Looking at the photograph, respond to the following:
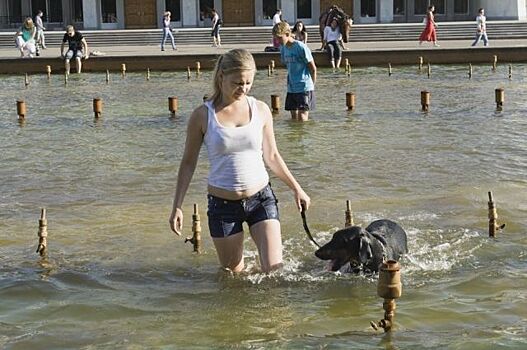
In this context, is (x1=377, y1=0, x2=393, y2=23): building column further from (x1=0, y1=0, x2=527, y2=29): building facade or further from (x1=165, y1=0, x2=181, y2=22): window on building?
(x1=165, y1=0, x2=181, y2=22): window on building

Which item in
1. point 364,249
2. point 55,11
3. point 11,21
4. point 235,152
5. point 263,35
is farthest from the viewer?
point 55,11

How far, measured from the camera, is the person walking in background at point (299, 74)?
15.5m

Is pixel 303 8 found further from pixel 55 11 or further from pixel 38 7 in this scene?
pixel 38 7

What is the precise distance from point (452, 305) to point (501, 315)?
0.40 m

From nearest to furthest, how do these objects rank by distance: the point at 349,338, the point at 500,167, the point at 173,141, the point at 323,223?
1. the point at 349,338
2. the point at 323,223
3. the point at 500,167
4. the point at 173,141

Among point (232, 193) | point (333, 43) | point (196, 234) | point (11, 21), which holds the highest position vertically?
point (11, 21)

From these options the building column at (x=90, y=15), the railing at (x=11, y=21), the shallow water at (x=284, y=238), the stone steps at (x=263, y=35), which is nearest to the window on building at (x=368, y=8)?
the stone steps at (x=263, y=35)

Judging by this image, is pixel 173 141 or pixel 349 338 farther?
pixel 173 141

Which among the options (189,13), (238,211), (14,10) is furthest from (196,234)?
(14,10)

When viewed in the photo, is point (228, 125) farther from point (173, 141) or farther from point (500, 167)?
point (173, 141)

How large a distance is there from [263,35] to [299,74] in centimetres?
2847

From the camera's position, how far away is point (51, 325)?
7406mm

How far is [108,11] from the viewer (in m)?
51.6

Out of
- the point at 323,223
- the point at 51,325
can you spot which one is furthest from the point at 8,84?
the point at 51,325
